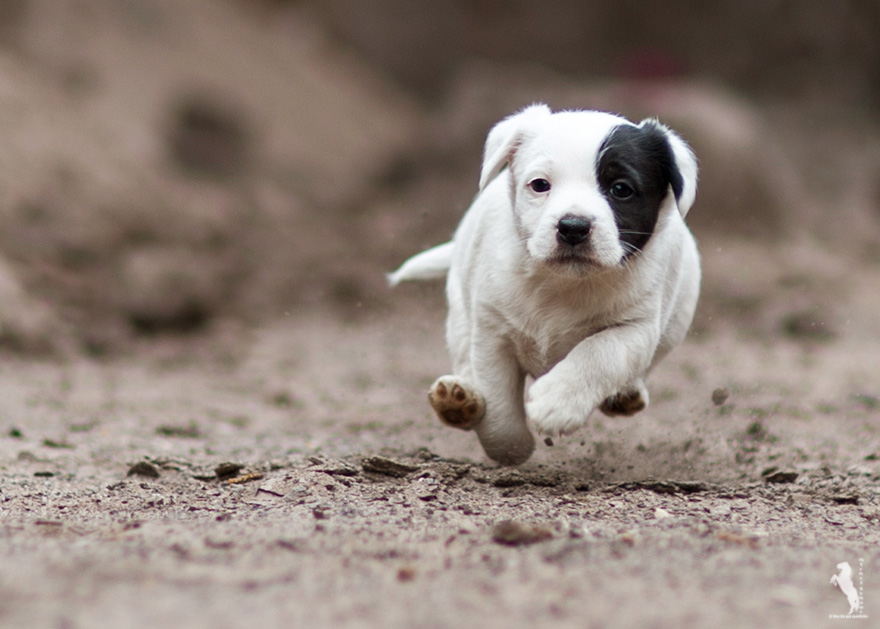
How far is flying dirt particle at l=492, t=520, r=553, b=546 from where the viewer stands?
3088 mm

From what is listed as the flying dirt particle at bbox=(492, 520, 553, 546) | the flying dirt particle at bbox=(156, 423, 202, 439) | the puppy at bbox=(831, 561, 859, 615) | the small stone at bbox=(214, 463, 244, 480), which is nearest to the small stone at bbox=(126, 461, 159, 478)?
the small stone at bbox=(214, 463, 244, 480)

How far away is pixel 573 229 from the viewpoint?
3.47 m

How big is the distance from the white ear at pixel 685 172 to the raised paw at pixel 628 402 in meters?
0.80

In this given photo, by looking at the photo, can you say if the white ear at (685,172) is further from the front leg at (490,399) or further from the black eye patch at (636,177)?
the front leg at (490,399)

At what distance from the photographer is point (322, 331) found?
917 centimetres

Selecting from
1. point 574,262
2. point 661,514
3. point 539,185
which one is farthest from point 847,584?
point 539,185

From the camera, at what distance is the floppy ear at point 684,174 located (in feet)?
12.2

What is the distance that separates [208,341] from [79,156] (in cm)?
337

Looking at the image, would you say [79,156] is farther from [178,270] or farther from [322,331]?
[322,331]

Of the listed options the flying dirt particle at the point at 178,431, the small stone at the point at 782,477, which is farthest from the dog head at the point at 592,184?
the flying dirt particle at the point at 178,431

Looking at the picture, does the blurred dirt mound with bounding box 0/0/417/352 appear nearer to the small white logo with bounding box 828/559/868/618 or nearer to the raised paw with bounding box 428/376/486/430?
the raised paw with bounding box 428/376/486/430

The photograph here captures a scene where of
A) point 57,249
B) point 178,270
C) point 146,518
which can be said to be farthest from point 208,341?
point 146,518

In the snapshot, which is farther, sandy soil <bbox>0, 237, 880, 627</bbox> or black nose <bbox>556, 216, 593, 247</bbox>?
black nose <bbox>556, 216, 593, 247</bbox>

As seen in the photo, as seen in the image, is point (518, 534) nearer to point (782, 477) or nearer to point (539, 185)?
point (539, 185)
